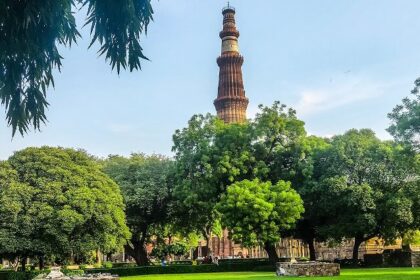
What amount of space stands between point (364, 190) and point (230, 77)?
45878 millimetres

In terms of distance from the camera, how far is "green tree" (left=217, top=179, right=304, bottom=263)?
33.4 metres

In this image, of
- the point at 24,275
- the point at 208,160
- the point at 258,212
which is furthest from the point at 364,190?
the point at 24,275

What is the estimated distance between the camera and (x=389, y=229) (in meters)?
35.8

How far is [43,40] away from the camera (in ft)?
16.4

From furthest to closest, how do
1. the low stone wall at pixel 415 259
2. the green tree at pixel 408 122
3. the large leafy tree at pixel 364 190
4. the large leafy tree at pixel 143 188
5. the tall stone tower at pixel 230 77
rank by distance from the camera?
the tall stone tower at pixel 230 77
the large leafy tree at pixel 143 188
the low stone wall at pixel 415 259
the large leafy tree at pixel 364 190
the green tree at pixel 408 122

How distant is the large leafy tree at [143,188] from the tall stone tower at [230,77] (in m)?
32.4

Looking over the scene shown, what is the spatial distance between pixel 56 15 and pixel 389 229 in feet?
113

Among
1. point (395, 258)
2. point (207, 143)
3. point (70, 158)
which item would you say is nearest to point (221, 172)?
point (207, 143)

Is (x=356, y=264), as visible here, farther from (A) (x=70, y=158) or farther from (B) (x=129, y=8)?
(B) (x=129, y=8)

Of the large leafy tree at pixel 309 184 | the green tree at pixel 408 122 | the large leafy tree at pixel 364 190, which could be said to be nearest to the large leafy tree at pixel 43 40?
the green tree at pixel 408 122

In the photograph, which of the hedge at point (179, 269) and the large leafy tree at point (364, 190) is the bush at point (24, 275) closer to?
the hedge at point (179, 269)

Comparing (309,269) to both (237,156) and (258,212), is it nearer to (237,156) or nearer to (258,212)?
(258,212)

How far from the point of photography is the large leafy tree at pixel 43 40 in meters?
4.74

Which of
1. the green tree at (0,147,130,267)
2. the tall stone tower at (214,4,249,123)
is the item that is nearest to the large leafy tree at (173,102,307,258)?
the green tree at (0,147,130,267)
